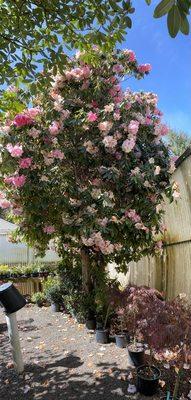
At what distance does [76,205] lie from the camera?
23.5 ft

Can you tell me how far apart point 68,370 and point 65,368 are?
10cm

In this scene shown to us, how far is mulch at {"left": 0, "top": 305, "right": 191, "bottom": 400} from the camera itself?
4730 mm

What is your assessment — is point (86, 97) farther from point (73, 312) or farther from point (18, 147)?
point (73, 312)

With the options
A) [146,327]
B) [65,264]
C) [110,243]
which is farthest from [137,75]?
[146,327]

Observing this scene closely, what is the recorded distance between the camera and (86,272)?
839 cm

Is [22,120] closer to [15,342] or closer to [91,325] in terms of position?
[15,342]

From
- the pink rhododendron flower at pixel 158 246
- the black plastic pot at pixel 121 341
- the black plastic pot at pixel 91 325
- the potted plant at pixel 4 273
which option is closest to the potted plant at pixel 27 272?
the potted plant at pixel 4 273

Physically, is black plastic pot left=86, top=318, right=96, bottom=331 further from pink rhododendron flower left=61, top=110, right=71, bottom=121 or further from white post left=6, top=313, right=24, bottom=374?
pink rhododendron flower left=61, top=110, right=71, bottom=121

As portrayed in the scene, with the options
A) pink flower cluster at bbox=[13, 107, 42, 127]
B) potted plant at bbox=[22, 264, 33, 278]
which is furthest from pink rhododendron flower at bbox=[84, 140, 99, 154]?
potted plant at bbox=[22, 264, 33, 278]

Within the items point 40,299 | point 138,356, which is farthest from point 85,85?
point 40,299

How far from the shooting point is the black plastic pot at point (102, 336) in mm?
6652

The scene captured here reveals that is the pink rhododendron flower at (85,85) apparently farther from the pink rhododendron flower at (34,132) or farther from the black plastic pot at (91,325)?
the black plastic pot at (91,325)

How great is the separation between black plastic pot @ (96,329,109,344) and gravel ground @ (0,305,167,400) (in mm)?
102

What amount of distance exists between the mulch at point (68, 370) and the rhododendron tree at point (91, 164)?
1.65 meters
